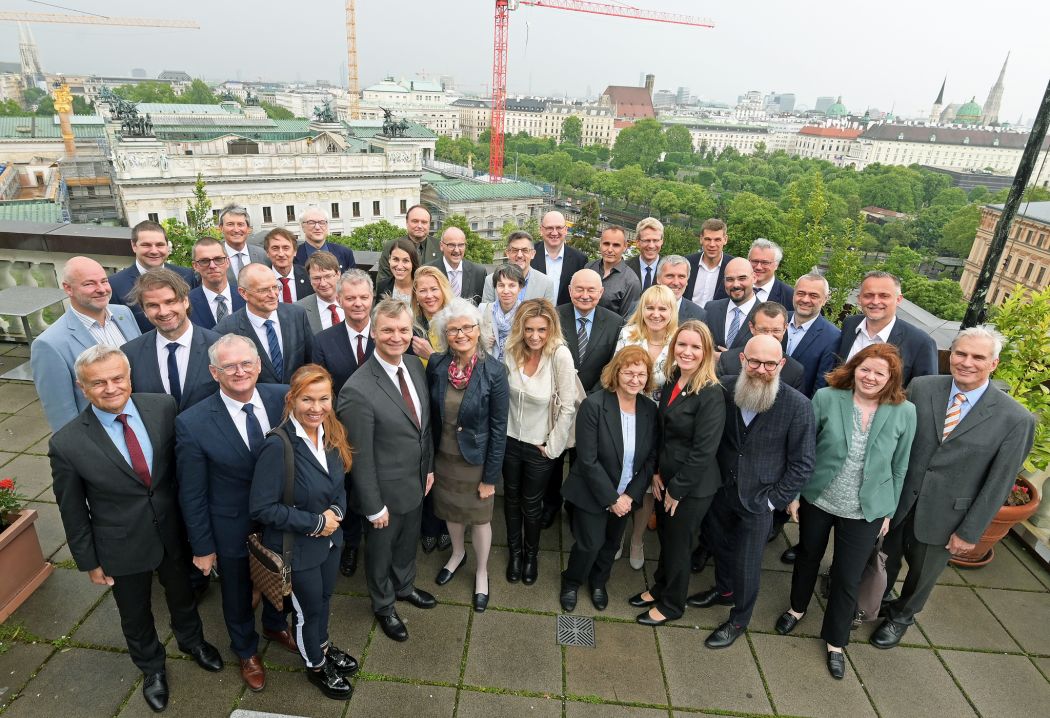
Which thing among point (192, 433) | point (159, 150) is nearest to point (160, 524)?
point (192, 433)

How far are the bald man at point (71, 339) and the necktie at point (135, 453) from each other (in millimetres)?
756

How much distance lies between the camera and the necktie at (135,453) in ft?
8.99

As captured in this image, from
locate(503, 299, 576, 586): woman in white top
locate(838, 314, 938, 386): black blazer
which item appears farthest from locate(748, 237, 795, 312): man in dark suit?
locate(503, 299, 576, 586): woman in white top

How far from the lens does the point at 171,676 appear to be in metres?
3.24

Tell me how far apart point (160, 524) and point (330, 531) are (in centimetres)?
89

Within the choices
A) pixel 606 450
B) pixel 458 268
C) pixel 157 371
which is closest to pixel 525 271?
pixel 458 268

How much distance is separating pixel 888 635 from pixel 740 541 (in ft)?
4.21

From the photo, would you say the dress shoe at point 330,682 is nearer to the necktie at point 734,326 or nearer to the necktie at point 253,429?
the necktie at point 253,429

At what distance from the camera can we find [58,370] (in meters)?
3.21

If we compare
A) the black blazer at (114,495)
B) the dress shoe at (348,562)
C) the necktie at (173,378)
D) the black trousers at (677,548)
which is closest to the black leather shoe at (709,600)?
the black trousers at (677,548)

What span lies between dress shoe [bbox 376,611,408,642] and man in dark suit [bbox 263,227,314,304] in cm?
275

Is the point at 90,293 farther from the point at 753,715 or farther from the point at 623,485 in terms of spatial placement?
the point at 753,715

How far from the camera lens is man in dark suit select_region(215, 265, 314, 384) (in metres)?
3.61

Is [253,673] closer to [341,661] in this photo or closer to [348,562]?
[341,661]
